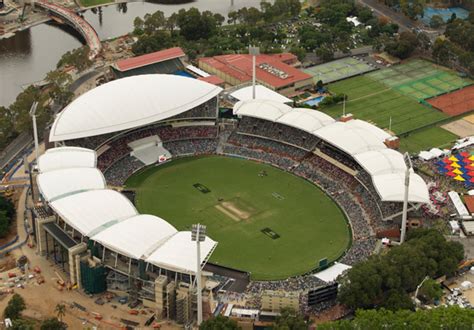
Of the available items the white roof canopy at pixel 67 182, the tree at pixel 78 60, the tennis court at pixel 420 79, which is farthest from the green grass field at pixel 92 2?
the white roof canopy at pixel 67 182

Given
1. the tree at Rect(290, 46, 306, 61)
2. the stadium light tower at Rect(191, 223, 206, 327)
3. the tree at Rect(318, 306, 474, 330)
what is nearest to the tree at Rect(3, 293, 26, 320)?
the stadium light tower at Rect(191, 223, 206, 327)

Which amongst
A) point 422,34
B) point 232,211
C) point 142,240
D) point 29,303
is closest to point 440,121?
point 422,34

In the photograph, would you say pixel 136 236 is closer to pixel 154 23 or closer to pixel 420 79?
pixel 420 79

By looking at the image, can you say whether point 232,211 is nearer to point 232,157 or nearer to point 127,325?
point 232,157

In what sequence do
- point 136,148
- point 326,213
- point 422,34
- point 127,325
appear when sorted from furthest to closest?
point 422,34 → point 136,148 → point 326,213 → point 127,325

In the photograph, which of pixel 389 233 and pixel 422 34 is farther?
pixel 422 34

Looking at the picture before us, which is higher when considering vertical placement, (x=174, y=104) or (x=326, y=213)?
(x=174, y=104)

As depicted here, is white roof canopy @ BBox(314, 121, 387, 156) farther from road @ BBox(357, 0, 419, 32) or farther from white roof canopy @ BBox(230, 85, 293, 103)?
road @ BBox(357, 0, 419, 32)
